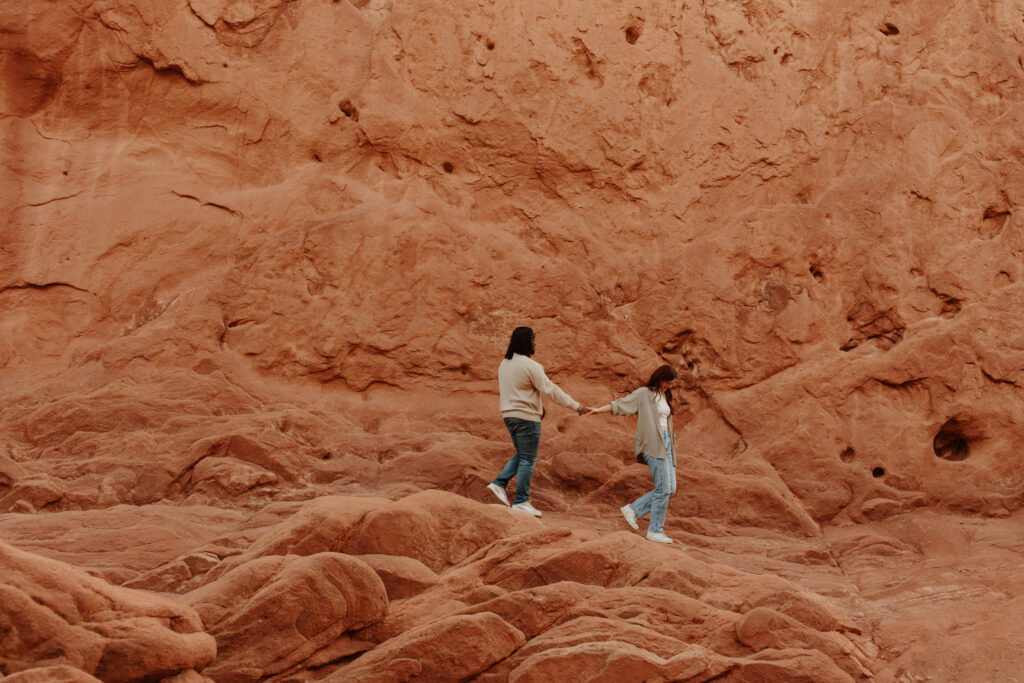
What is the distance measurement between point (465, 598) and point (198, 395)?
440 centimetres

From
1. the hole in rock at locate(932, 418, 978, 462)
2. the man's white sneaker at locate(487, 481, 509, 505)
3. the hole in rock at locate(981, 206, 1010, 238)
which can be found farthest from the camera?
the hole in rock at locate(981, 206, 1010, 238)

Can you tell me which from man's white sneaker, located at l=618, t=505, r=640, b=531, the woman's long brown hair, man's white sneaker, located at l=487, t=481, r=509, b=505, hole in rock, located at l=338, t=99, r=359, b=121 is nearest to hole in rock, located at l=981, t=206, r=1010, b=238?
the woman's long brown hair

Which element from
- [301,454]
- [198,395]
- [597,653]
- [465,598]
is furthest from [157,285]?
[597,653]

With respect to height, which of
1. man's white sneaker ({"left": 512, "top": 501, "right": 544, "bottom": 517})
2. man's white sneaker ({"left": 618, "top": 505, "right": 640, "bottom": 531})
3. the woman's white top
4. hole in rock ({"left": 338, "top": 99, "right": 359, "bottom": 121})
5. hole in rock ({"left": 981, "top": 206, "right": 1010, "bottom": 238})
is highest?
hole in rock ({"left": 338, "top": 99, "right": 359, "bottom": 121})

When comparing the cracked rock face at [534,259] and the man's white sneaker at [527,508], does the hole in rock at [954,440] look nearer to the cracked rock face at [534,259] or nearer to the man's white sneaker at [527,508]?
the cracked rock face at [534,259]

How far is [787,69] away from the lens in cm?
1224

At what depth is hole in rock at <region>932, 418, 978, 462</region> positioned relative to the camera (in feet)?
36.4

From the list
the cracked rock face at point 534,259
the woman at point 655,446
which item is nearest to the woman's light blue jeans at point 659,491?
the woman at point 655,446

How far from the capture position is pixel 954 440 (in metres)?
11.3

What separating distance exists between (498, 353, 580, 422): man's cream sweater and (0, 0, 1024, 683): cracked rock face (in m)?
0.94

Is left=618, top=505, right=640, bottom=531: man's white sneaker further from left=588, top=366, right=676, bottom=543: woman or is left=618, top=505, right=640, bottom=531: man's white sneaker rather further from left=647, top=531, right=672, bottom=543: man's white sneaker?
left=647, top=531, right=672, bottom=543: man's white sneaker

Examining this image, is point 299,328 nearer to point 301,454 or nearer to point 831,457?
point 301,454

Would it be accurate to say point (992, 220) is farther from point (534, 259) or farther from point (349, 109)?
point (349, 109)

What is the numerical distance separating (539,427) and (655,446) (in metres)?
0.99
